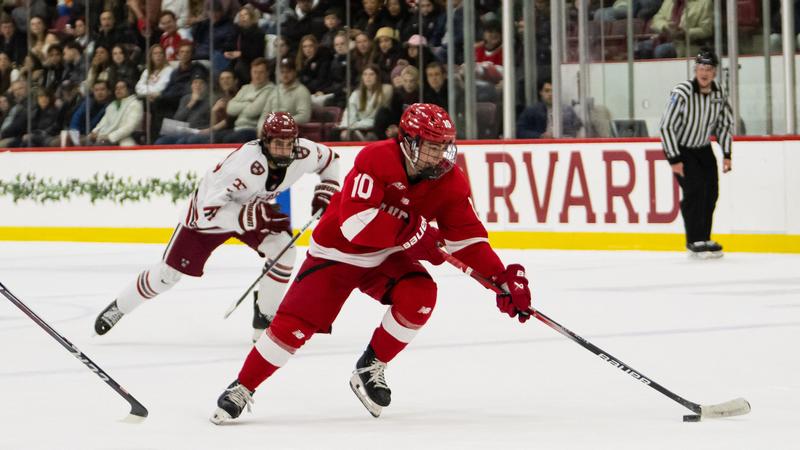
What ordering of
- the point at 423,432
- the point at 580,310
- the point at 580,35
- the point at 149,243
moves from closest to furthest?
1. the point at 423,432
2. the point at 580,310
3. the point at 580,35
4. the point at 149,243

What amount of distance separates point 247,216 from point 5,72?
7.69 metres

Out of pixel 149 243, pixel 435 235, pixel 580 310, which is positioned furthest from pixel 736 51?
pixel 435 235

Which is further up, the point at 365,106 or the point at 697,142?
the point at 365,106

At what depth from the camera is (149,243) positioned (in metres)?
10.9

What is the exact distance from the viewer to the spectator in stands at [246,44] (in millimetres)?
11289

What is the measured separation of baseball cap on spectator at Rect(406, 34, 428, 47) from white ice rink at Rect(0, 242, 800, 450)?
9.88ft

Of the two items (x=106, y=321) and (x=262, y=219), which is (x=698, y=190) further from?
(x=106, y=321)

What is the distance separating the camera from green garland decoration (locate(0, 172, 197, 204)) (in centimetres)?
1096

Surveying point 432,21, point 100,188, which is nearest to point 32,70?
point 100,188

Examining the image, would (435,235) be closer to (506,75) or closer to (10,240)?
(506,75)

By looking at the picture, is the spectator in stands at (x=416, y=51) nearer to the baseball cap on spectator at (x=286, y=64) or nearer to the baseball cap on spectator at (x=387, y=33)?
the baseball cap on spectator at (x=387, y=33)

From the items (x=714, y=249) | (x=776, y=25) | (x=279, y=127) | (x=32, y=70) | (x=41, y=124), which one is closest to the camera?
(x=279, y=127)

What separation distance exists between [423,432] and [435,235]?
506 millimetres

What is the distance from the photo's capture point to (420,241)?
3.71 metres
